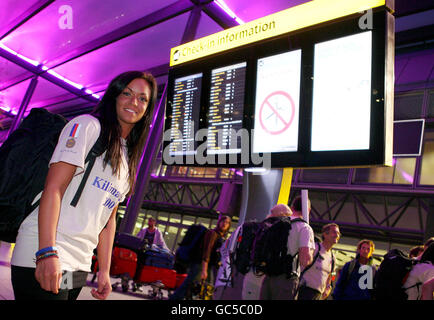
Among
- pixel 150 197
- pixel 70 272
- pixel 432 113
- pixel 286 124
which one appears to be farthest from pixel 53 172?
pixel 150 197

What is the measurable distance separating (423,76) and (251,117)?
31.8ft

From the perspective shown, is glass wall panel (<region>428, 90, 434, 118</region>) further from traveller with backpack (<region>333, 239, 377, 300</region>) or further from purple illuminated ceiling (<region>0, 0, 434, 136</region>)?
traveller with backpack (<region>333, 239, 377, 300</region>)

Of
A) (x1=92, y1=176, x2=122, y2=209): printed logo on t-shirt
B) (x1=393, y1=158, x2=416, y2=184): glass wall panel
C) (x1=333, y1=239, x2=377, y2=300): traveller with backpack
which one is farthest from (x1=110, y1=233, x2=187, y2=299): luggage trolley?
(x1=393, y1=158, x2=416, y2=184): glass wall panel

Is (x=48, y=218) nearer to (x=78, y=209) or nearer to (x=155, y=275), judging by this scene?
(x=78, y=209)

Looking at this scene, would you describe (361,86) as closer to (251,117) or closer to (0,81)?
(251,117)

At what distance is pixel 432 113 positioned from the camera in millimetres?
11688

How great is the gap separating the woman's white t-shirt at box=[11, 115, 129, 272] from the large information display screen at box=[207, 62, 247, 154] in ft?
7.62

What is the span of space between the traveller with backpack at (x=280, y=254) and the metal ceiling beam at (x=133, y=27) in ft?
17.8

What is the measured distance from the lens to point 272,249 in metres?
4.07

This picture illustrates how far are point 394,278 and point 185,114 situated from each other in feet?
11.5

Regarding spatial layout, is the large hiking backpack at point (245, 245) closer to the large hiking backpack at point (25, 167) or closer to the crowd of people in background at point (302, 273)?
the crowd of people in background at point (302, 273)

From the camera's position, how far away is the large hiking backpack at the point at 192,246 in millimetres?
6656

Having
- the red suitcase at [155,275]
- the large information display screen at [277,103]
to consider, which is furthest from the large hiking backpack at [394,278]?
the red suitcase at [155,275]

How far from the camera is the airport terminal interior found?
7.28 metres
